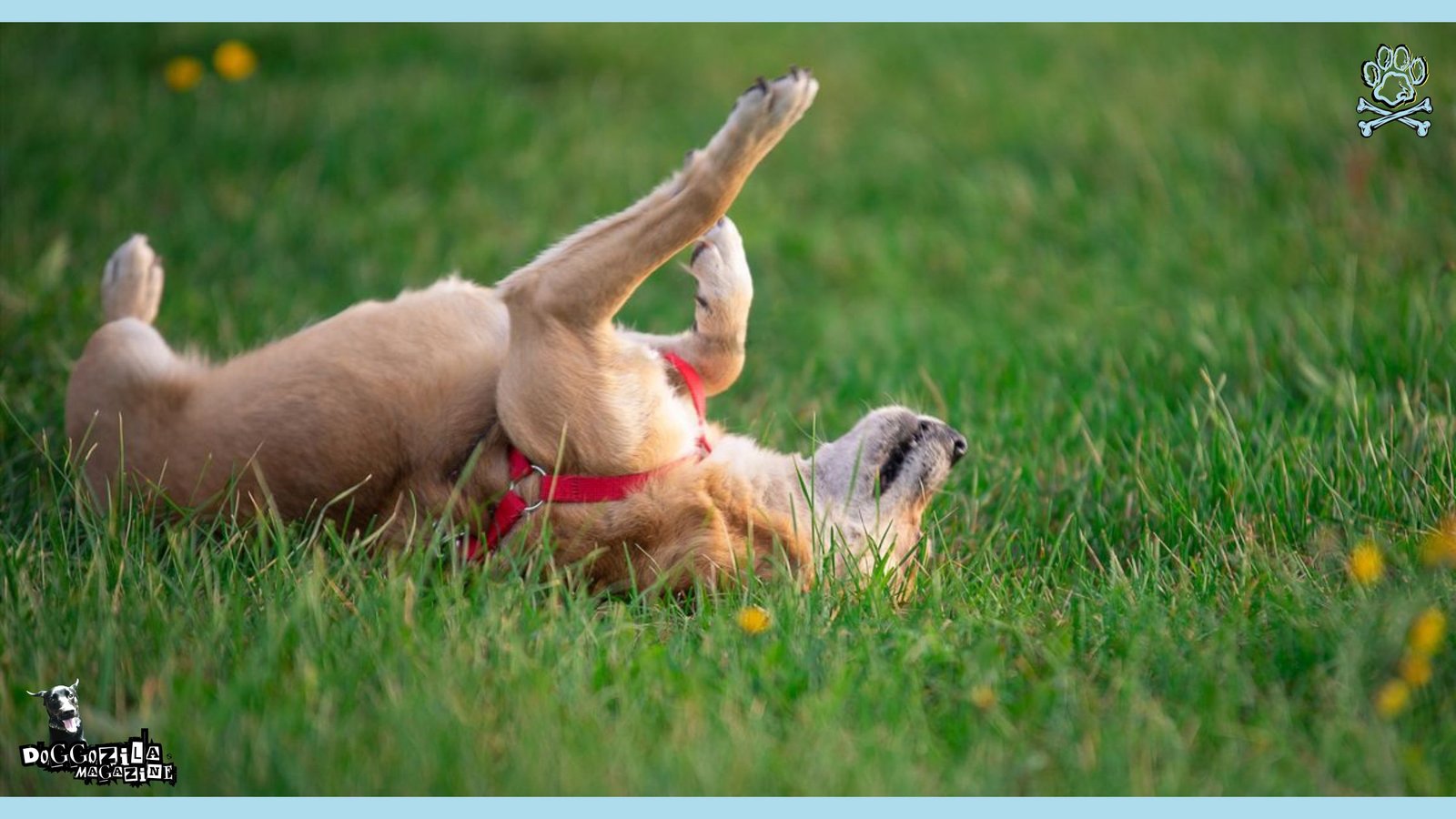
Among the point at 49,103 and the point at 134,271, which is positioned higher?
the point at 49,103

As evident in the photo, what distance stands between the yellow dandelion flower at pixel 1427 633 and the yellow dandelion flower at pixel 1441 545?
0.82 ft

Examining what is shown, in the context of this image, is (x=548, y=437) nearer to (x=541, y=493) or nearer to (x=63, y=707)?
(x=541, y=493)

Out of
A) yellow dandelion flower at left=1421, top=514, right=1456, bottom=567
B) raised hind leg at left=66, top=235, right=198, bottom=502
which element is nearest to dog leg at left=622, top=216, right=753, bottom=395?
raised hind leg at left=66, top=235, right=198, bottom=502

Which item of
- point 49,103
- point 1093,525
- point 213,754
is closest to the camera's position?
point 213,754

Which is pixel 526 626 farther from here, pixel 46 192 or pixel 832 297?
pixel 46 192

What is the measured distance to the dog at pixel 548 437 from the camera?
2.85 m

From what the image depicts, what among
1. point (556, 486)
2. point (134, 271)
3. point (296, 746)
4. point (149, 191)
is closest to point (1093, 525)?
point (556, 486)

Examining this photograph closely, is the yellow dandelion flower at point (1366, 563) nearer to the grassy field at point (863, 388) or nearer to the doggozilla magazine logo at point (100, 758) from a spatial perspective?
the grassy field at point (863, 388)

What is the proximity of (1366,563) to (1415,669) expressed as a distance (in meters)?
0.36

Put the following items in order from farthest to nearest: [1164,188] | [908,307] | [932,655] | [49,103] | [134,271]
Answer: [49,103] < [1164,188] < [908,307] < [134,271] < [932,655]

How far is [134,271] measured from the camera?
3.84 meters

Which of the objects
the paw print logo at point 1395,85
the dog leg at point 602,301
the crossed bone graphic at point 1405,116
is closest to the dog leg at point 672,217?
the dog leg at point 602,301

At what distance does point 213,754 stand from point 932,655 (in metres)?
1.27

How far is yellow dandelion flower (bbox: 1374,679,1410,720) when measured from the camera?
7.22ft
